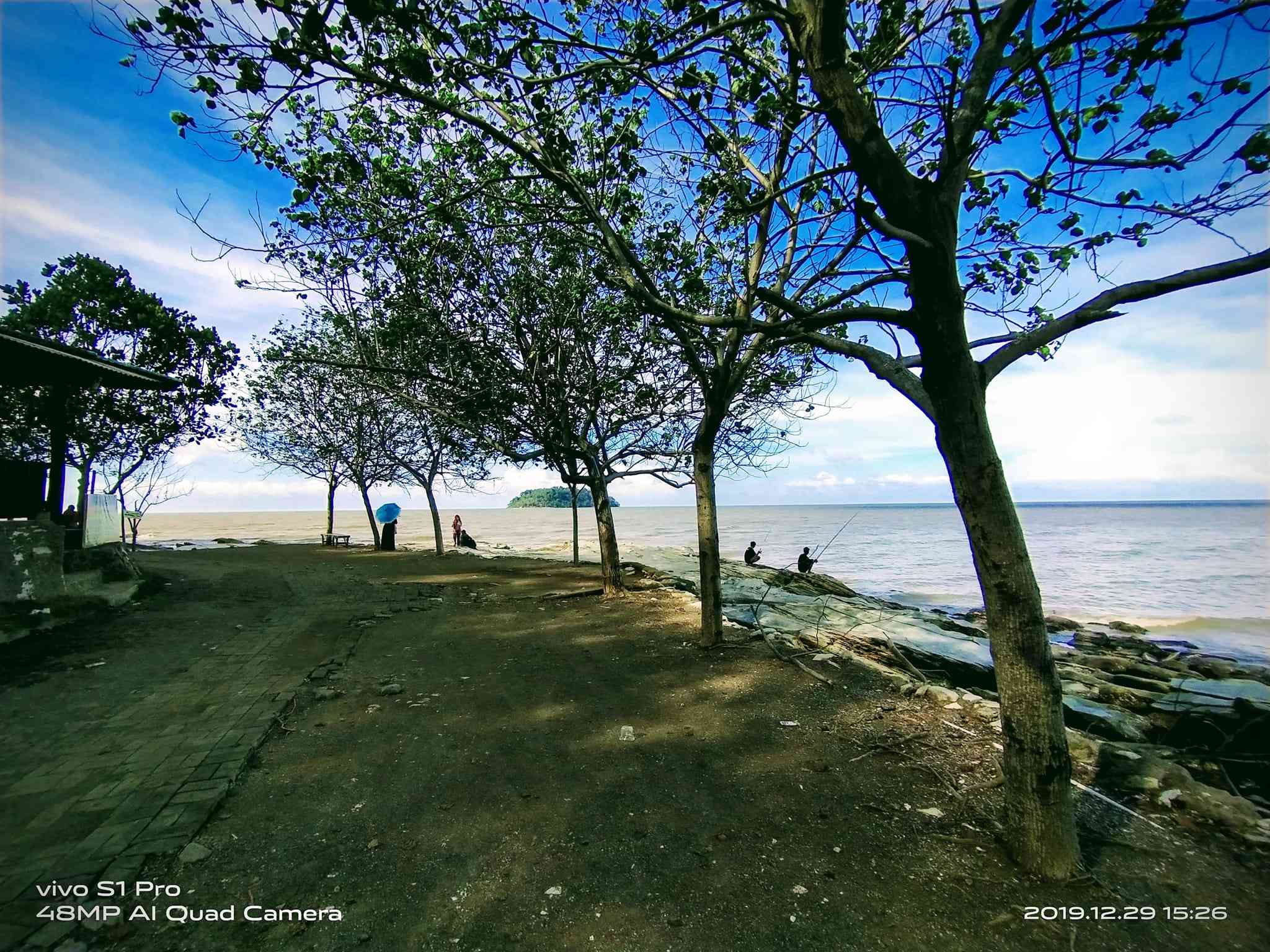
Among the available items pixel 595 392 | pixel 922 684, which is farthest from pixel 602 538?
pixel 922 684

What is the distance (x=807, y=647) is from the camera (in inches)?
305

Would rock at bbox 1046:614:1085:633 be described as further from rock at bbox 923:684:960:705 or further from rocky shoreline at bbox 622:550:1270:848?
rock at bbox 923:684:960:705

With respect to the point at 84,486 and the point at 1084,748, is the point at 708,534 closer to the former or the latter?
the point at 1084,748

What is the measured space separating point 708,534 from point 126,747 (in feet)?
20.8

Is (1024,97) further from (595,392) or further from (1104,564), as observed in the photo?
(1104,564)

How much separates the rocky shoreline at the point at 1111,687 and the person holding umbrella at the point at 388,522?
16502 mm

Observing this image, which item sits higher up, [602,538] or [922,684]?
[602,538]

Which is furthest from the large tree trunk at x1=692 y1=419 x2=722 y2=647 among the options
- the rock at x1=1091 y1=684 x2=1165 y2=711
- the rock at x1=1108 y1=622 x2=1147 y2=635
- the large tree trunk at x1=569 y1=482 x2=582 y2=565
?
the rock at x1=1108 y1=622 x2=1147 y2=635

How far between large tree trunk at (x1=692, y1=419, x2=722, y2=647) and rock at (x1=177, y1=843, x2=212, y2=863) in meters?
5.60

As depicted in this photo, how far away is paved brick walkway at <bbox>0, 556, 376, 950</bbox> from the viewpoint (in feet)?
11.0

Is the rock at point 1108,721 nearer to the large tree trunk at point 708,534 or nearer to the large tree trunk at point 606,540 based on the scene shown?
the large tree trunk at point 708,534

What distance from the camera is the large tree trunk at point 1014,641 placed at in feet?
10.2

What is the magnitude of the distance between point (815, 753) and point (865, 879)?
1601 millimetres

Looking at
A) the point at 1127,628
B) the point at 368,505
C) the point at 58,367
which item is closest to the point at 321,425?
the point at 368,505
